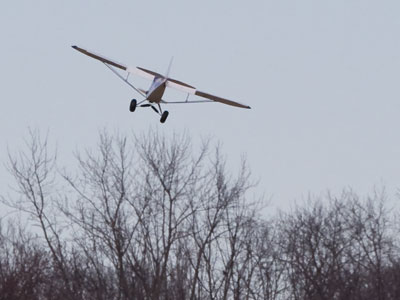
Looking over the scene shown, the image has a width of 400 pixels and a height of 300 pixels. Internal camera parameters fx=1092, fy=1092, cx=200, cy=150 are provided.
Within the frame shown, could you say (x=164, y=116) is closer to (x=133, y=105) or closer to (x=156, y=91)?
(x=156, y=91)

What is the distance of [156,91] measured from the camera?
3077cm

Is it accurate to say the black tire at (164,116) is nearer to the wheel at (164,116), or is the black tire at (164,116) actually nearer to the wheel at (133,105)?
the wheel at (164,116)

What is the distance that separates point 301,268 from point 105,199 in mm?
13264

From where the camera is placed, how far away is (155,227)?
40.5 meters

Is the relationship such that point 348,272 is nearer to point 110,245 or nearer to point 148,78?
point 110,245

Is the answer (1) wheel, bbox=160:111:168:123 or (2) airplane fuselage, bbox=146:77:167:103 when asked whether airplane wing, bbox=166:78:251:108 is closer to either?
(2) airplane fuselage, bbox=146:77:167:103

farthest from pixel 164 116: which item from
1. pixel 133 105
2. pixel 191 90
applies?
pixel 191 90

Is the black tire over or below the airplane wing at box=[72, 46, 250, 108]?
below

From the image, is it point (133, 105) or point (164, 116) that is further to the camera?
point (133, 105)

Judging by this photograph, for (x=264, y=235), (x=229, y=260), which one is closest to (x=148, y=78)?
(x=229, y=260)

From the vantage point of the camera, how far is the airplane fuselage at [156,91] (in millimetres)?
30800

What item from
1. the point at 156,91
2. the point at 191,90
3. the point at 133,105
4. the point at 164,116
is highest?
the point at 191,90

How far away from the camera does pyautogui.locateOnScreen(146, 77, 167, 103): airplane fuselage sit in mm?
30800

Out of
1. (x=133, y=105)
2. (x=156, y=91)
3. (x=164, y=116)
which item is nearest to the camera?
(x=164, y=116)
